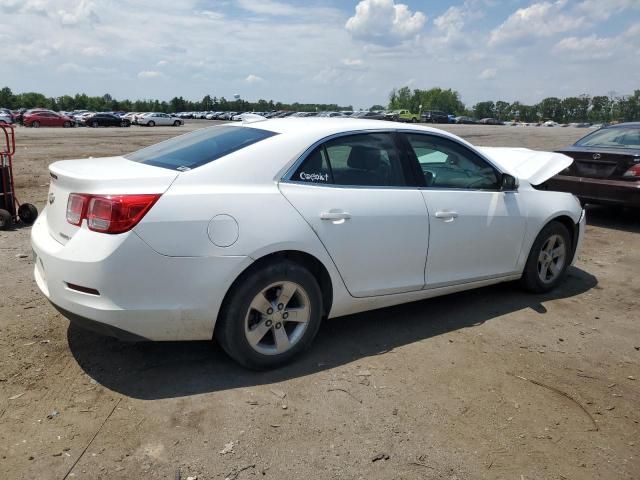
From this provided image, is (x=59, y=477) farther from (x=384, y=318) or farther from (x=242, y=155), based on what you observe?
(x=384, y=318)

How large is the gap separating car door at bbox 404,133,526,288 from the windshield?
15.5 ft

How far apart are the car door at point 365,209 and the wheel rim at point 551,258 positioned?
5.31 feet

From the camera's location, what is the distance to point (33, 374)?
3439 mm

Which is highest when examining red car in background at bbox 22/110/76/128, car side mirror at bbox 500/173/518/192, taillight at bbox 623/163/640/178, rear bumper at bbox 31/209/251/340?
car side mirror at bbox 500/173/518/192

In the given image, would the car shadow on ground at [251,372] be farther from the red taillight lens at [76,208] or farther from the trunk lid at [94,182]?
the red taillight lens at [76,208]

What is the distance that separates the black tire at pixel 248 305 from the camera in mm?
3312

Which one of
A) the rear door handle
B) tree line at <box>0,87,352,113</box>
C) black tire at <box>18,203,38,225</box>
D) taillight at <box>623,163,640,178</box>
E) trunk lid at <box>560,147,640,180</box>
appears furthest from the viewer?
tree line at <box>0,87,352,113</box>

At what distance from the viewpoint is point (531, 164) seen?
5.39 meters

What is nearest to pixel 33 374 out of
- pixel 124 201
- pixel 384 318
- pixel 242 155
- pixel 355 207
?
pixel 124 201

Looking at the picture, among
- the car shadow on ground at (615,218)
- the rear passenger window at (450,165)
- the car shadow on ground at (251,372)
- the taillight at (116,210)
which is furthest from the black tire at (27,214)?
the car shadow on ground at (615,218)

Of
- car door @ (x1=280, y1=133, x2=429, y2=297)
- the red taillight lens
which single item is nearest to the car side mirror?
car door @ (x1=280, y1=133, x2=429, y2=297)

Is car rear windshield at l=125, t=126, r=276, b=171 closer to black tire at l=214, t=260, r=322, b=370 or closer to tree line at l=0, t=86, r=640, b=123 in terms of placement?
black tire at l=214, t=260, r=322, b=370

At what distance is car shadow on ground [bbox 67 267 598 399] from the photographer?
3.41 metres

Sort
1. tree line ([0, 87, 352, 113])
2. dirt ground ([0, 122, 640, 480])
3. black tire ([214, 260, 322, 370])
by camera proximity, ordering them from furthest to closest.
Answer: tree line ([0, 87, 352, 113]) < black tire ([214, 260, 322, 370]) < dirt ground ([0, 122, 640, 480])
